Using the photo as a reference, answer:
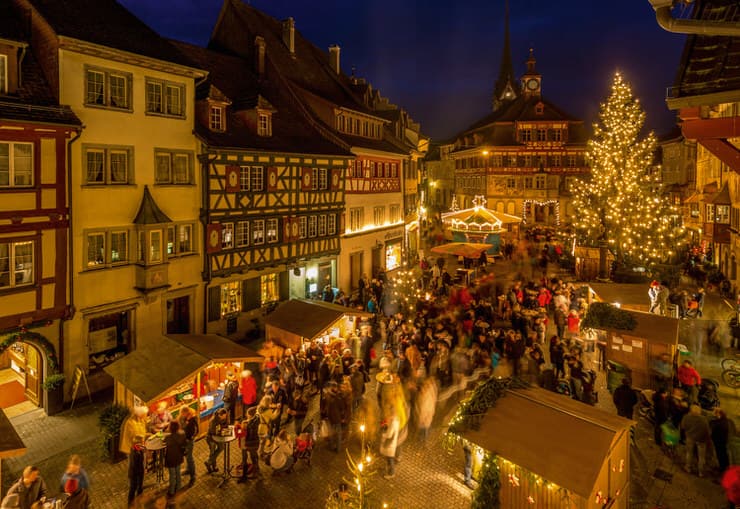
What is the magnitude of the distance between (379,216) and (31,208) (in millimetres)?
20416

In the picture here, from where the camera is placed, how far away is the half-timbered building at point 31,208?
13.0 metres

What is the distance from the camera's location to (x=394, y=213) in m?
34.0

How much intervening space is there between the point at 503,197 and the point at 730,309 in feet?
115

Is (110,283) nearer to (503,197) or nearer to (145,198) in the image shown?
(145,198)

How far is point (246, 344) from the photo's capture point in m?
19.9

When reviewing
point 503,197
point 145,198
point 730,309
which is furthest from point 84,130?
point 503,197

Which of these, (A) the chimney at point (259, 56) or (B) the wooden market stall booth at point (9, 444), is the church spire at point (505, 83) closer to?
(A) the chimney at point (259, 56)

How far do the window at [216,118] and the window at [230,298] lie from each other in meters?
5.80

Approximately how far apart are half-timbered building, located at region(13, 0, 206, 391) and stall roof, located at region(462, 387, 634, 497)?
11.8m

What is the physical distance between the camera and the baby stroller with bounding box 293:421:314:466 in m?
10.7

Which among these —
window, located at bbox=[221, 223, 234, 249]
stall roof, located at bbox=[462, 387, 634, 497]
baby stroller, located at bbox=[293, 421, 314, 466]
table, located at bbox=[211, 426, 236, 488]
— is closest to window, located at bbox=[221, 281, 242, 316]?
window, located at bbox=[221, 223, 234, 249]

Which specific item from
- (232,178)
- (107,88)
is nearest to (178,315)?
(232,178)

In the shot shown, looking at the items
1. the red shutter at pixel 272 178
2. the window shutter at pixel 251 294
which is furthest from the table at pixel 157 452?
the red shutter at pixel 272 178

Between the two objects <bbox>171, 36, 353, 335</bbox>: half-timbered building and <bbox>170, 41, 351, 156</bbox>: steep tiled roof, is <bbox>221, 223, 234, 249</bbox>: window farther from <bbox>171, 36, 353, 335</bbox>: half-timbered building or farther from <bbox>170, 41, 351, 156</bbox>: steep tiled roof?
<bbox>170, 41, 351, 156</bbox>: steep tiled roof
